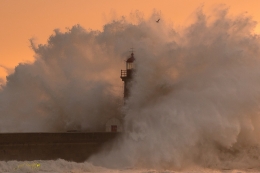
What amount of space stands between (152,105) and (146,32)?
11.1 feet

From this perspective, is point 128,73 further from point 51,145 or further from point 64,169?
point 64,169

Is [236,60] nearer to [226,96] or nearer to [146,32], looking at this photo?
[226,96]

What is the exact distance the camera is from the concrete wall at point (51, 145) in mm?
14953

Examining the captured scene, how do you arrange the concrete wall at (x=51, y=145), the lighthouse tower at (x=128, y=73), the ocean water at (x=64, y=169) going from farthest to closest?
the lighthouse tower at (x=128, y=73), the concrete wall at (x=51, y=145), the ocean water at (x=64, y=169)

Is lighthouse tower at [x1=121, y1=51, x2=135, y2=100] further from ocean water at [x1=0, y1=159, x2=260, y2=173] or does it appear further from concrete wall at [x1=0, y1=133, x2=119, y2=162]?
ocean water at [x1=0, y1=159, x2=260, y2=173]

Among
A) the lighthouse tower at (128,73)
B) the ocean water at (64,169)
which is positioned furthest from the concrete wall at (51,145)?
the lighthouse tower at (128,73)

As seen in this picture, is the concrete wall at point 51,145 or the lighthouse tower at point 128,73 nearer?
the concrete wall at point 51,145

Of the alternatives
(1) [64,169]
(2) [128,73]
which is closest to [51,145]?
(1) [64,169]

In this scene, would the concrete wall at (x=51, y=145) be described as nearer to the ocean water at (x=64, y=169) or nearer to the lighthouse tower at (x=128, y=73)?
the ocean water at (x=64, y=169)

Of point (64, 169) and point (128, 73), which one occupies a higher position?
point (128, 73)

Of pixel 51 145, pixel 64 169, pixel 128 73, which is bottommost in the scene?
pixel 64 169

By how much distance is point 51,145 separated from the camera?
15398 millimetres

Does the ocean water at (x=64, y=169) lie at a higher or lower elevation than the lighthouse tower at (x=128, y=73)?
lower

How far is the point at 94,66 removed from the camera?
21.9m
